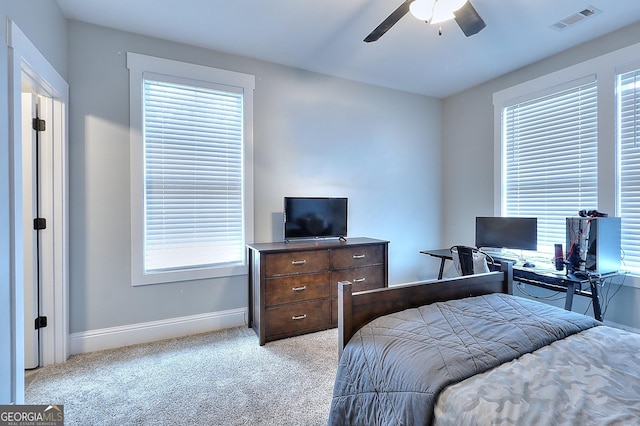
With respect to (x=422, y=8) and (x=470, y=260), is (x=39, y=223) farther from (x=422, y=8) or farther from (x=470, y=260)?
(x=470, y=260)

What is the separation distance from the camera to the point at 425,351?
124 cm

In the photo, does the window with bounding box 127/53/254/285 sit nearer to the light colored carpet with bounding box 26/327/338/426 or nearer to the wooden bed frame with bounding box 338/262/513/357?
the light colored carpet with bounding box 26/327/338/426

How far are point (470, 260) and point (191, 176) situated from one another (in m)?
2.89

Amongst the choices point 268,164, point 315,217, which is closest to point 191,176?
point 268,164

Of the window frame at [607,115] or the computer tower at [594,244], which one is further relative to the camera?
the window frame at [607,115]

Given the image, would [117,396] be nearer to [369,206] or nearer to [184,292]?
[184,292]

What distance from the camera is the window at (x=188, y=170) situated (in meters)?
2.84

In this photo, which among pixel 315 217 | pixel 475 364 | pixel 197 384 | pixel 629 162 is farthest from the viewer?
pixel 315 217

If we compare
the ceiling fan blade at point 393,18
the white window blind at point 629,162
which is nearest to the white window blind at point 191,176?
the ceiling fan blade at point 393,18

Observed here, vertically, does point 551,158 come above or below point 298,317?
above

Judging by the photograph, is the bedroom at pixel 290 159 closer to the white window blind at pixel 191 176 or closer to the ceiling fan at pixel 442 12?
the white window blind at pixel 191 176

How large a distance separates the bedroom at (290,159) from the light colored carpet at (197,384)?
396 mm

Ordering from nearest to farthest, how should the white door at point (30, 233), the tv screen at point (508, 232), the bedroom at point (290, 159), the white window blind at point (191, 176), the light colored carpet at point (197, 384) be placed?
1. the light colored carpet at point (197, 384)
2. the white door at point (30, 233)
3. the bedroom at point (290, 159)
4. the white window blind at point (191, 176)
5. the tv screen at point (508, 232)

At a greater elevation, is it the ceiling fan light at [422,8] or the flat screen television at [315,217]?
the ceiling fan light at [422,8]
